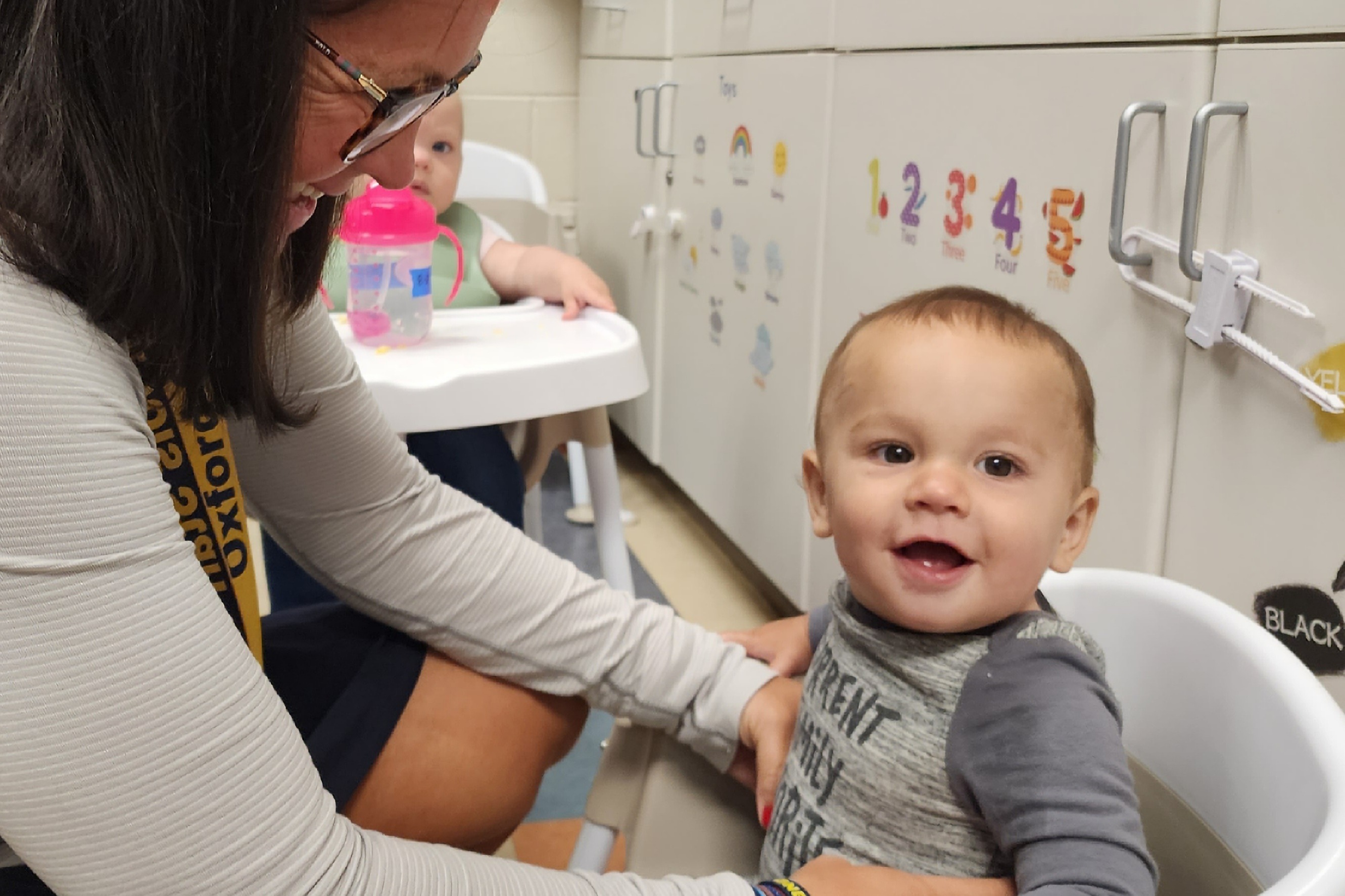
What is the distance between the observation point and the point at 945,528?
610 mm

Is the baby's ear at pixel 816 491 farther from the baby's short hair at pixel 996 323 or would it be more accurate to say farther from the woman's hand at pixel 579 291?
the woman's hand at pixel 579 291

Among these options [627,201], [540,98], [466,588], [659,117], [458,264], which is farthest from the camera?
[540,98]

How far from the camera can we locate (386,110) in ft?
1.76

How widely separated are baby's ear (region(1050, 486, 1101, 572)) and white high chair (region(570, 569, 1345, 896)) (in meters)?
0.08

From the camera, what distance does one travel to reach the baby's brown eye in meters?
0.64

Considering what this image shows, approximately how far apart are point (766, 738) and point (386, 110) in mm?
443

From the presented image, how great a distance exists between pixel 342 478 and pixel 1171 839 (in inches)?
22.1

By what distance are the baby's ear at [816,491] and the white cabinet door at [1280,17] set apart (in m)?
0.37

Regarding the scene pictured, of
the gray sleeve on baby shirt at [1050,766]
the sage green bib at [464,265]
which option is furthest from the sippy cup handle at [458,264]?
the gray sleeve on baby shirt at [1050,766]

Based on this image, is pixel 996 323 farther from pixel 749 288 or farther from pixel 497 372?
pixel 749 288

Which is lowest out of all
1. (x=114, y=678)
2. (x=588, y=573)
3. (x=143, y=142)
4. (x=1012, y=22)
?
(x=588, y=573)

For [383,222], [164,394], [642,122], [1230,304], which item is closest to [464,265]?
[383,222]

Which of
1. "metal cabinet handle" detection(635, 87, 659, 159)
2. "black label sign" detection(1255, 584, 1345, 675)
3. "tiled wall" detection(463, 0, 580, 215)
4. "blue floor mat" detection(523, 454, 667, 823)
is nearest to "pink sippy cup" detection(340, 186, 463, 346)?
"blue floor mat" detection(523, 454, 667, 823)

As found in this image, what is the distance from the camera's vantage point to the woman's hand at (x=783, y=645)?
83cm
